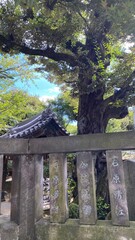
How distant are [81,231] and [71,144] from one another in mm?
828

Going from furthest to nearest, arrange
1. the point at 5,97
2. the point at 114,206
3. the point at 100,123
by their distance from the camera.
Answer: the point at 5,97 → the point at 100,123 → the point at 114,206

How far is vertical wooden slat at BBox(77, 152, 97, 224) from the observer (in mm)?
1745

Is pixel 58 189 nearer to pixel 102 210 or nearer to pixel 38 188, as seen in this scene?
pixel 38 188

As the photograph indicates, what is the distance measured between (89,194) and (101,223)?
0.93ft

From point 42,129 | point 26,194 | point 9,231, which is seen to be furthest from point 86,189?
point 42,129

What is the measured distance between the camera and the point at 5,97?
9.53m

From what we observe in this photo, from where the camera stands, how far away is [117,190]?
172cm

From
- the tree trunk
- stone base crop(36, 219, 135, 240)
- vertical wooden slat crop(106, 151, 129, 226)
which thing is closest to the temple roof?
the tree trunk

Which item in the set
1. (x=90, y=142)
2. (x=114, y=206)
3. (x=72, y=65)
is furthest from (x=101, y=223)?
(x=72, y=65)

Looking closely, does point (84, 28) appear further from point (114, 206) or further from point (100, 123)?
point (114, 206)

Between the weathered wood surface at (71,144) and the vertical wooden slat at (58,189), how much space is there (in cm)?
12

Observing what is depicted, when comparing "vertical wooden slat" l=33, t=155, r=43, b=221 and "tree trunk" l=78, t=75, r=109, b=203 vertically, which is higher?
"tree trunk" l=78, t=75, r=109, b=203

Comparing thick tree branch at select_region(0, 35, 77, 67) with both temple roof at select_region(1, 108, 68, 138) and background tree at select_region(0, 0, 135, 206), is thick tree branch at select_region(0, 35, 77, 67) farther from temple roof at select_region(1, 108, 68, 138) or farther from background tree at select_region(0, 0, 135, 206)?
temple roof at select_region(1, 108, 68, 138)

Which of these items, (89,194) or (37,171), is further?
(37,171)
